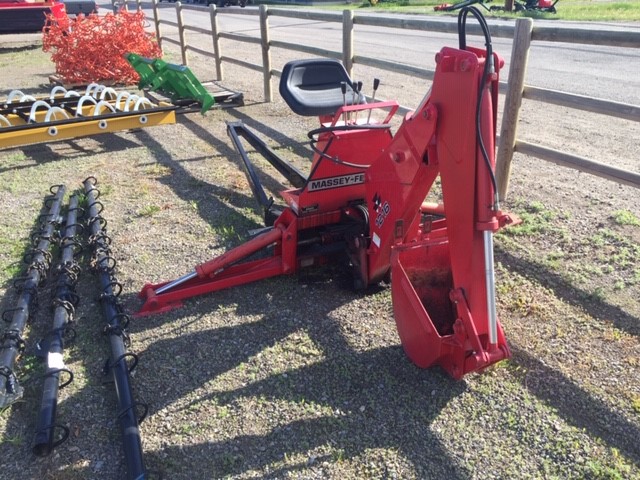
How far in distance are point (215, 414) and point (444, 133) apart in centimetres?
182

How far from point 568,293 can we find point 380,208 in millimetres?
1531

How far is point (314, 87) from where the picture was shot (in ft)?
15.0

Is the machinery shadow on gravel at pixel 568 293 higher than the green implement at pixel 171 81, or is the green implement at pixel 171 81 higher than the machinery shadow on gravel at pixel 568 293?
the green implement at pixel 171 81

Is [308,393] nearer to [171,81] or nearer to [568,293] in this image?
[568,293]

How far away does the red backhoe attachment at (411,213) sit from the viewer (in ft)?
8.55

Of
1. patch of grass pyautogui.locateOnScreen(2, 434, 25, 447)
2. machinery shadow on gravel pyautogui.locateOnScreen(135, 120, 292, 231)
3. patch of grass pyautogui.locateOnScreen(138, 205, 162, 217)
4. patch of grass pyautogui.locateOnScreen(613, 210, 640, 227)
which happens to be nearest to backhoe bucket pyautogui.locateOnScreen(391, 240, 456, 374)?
patch of grass pyautogui.locateOnScreen(2, 434, 25, 447)

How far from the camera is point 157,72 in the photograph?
9.43 m

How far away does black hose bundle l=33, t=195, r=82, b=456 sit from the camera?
2695mm

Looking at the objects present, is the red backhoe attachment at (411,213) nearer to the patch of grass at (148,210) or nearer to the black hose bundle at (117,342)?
the black hose bundle at (117,342)

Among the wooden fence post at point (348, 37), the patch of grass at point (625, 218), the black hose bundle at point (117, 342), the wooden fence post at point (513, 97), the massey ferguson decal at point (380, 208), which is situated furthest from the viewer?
the wooden fence post at point (348, 37)

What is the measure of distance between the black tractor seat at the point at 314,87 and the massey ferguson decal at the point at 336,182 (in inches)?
25.6

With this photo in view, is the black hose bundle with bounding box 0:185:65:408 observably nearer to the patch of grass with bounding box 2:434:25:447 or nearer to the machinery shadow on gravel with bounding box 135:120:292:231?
the patch of grass with bounding box 2:434:25:447

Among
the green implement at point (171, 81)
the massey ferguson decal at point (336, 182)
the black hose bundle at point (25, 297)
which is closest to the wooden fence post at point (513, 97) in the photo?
the massey ferguson decal at point (336, 182)

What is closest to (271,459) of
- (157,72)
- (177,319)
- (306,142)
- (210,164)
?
(177,319)
